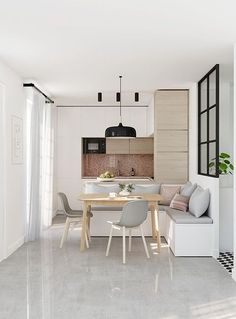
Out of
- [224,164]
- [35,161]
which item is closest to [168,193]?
[224,164]

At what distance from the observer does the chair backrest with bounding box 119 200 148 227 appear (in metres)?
5.59

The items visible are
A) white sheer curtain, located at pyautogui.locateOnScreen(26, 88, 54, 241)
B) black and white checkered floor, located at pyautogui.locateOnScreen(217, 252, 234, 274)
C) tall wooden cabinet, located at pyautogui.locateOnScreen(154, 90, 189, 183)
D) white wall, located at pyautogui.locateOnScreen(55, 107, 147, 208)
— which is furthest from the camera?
white wall, located at pyautogui.locateOnScreen(55, 107, 147, 208)

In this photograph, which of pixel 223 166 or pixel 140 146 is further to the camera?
pixel 140 146

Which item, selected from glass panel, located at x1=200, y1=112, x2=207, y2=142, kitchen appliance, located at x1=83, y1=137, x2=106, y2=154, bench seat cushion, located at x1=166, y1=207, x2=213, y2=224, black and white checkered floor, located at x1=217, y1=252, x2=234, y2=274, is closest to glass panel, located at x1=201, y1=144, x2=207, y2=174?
glass panel, located at x1=200, y1=112, x2=207, y2=142

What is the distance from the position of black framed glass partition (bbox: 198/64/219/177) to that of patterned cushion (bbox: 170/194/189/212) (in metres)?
0.52

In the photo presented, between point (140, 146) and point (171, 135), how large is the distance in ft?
7.53

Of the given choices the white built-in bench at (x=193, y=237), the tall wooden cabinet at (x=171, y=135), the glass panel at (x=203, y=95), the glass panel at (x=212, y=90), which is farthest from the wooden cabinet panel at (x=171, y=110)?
the white built-in bench at (x=193, y=237)

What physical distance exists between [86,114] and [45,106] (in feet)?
6.83

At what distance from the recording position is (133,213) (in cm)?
564

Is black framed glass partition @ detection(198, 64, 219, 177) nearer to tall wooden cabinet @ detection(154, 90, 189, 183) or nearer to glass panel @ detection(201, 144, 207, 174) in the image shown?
glass panel @ detection(201, 144, 207, 174)

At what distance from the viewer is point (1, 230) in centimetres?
561

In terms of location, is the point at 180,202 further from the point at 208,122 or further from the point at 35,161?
the point at 35,161

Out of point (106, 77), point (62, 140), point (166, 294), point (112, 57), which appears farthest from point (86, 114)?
point (166, 294)

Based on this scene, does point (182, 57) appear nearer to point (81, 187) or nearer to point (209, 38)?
point (209, 38)
